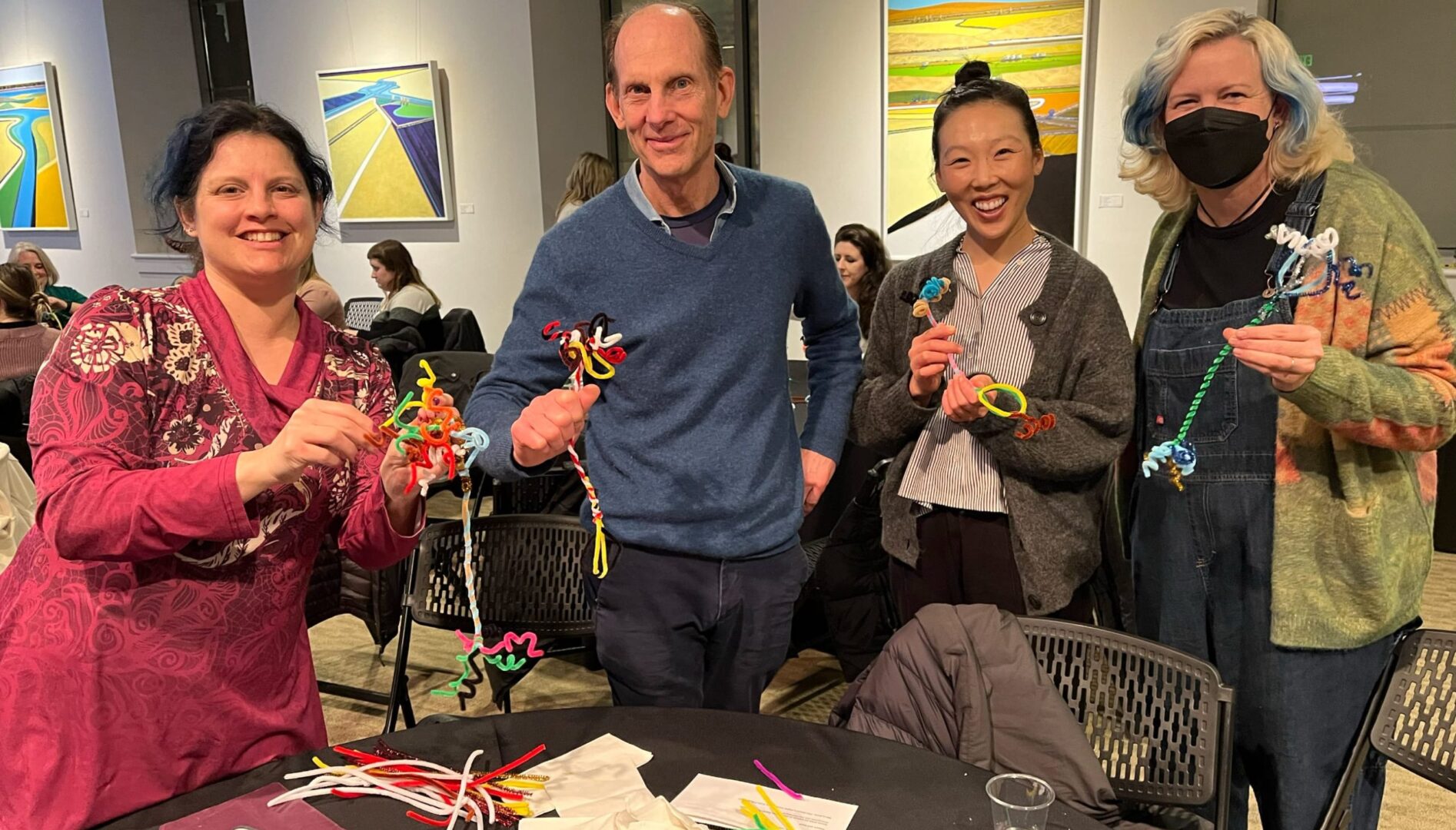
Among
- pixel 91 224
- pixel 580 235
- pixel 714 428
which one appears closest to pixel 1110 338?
pixel 714 428

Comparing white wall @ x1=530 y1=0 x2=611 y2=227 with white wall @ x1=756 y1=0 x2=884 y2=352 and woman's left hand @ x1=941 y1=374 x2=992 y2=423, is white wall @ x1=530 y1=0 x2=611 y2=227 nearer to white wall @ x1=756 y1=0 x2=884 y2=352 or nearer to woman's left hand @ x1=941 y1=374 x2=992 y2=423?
white wall @ x1=756 y1=0 x2=884 y2=352

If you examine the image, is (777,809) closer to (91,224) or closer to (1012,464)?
(1012,464)

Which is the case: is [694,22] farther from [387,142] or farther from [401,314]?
[387,142]

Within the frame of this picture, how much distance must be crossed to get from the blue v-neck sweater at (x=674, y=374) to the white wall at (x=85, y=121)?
367 inches

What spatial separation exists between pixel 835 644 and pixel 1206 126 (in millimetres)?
1733

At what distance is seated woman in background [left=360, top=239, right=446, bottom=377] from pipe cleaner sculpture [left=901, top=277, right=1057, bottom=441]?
3.96 meters

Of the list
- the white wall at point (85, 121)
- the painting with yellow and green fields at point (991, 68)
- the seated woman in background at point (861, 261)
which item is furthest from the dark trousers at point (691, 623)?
the white wall at point (85, 121)

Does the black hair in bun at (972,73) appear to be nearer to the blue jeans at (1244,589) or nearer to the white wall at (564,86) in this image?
the blue jeans at (1244,589)

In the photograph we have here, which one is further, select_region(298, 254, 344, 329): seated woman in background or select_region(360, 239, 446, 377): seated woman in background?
select_region(360, 239, 446, 377): seated woman in background

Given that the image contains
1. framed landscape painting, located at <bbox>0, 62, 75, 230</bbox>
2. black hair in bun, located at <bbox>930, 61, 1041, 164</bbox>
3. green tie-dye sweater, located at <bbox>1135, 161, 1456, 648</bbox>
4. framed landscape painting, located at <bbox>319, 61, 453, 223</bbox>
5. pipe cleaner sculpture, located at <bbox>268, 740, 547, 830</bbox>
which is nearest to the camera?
pipe cleaner sculpture, located at <bbox>268, 740, 547, 830</bbox>

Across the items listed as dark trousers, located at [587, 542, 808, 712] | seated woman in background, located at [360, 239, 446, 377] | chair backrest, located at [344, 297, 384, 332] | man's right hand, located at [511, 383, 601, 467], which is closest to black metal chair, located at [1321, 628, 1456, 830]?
dark trousers, located at [587, 542, 808, 712]

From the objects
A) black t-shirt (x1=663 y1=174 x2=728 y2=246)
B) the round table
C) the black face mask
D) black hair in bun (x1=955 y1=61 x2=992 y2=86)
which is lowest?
the round table

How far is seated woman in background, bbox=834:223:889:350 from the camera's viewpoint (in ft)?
13.9

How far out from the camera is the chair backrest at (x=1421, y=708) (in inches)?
64.7
